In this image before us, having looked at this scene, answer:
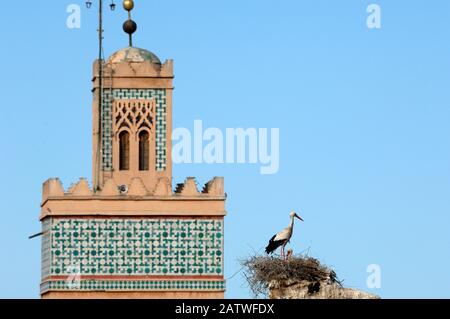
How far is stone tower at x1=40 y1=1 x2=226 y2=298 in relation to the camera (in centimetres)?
4009

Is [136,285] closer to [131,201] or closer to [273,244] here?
[131,201]

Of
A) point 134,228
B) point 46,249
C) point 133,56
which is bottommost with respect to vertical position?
point 46,249

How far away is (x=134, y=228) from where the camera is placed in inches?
1592

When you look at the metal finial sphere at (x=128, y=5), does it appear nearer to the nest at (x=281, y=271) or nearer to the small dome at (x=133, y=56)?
the small dome at (x=133, y=56)

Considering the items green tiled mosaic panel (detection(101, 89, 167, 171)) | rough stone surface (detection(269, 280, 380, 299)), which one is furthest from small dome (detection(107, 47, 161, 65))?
rough stone surface (detection(269, 280, 380, 299))

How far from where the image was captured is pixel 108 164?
136 feet

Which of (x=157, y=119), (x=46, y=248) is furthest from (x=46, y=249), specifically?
(x=157, y=119)

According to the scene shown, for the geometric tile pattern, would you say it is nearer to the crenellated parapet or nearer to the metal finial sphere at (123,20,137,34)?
the crenellated parapet

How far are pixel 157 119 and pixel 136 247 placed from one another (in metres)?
2.42

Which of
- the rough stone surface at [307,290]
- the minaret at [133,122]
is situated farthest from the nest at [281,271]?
the minaret at [133,122]

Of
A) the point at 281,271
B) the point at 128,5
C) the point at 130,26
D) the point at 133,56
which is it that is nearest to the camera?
the point at 281,271
